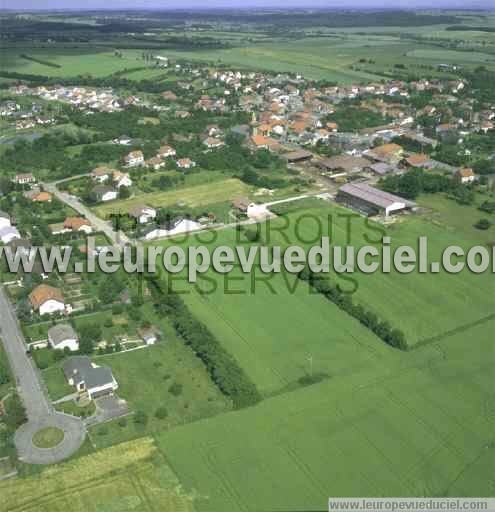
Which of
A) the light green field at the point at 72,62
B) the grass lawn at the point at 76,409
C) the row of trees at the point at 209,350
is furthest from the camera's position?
the light green field at the point at 72,62

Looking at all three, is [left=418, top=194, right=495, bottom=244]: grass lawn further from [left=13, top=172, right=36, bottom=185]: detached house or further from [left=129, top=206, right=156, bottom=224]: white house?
[left=13, top=172, right=36, bottom=185]: detached house

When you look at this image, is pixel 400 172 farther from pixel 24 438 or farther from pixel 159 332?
pixel 24 438

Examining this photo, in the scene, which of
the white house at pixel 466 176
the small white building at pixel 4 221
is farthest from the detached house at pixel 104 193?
the white house at pixel 466 176

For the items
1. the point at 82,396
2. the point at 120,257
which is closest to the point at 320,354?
the point at 82,396

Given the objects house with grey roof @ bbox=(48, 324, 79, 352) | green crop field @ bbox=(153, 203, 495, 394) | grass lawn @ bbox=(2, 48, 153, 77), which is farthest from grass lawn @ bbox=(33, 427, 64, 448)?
grass lawn @ bbox=(2, 48, 153, 77)

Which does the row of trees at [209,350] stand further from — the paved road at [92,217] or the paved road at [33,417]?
the paved road at [92,217]

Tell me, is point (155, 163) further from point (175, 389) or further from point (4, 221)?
point (175, 389)

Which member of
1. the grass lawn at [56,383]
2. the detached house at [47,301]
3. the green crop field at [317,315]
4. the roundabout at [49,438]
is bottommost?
the roundabout at [49,438]
